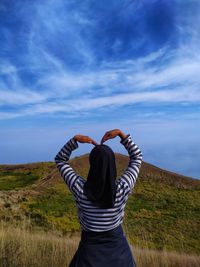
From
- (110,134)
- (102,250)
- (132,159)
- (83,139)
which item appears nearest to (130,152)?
(132,159)

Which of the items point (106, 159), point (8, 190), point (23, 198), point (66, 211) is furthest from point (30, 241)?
point (8, 190)

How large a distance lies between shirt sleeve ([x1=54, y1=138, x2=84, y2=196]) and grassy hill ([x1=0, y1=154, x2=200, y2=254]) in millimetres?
9599

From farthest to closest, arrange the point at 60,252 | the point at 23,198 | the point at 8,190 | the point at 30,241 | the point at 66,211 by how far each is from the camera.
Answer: the point at 8,190
the point at 23,198
the point at 66,211
the point at 30,241
the point at 60,252

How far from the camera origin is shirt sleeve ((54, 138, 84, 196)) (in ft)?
10.2

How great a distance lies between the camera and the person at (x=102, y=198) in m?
2.94

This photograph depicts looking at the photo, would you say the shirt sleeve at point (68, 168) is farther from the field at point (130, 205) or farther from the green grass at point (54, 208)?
the green grass at point (54, 208)

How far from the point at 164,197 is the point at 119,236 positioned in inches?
686

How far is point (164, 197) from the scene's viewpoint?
796 inches

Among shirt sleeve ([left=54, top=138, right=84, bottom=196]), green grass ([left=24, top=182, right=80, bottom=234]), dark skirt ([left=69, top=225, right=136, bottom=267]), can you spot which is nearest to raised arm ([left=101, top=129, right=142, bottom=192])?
shirt sleeve ([left=54, top=138, right=84, bottom=196])

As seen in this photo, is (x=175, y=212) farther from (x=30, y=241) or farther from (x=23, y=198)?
(x=30, y=241)

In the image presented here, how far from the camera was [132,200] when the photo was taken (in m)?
19.8

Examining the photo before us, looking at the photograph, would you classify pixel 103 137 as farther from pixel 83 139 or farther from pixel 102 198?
pixel 102 198

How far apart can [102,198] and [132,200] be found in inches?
674

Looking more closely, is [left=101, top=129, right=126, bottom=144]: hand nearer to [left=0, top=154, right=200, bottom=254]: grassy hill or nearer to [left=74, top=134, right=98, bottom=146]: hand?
[left=74, top=134, right=98, bottom=146]: hand
